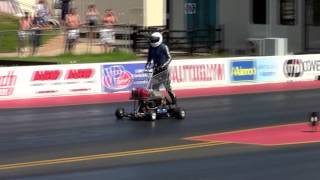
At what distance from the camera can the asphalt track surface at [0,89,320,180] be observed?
1084 centimetres

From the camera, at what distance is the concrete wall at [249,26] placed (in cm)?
3625

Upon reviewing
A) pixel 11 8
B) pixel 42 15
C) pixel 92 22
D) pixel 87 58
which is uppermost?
pixel 11 8

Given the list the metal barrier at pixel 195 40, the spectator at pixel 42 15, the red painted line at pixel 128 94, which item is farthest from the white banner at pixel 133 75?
the spectator at pixel 42 15

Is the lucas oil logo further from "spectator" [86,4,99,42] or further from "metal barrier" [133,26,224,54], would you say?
"metal barrier" [133,26,224,54]

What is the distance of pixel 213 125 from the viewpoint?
16.4 metres

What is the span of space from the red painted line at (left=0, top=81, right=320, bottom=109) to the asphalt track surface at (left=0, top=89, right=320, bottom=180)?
2070mm

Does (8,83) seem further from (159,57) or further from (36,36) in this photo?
(36,36)

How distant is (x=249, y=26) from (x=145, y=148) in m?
25.6

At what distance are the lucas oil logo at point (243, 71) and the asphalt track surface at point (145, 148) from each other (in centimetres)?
722

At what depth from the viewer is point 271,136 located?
14.4 meters

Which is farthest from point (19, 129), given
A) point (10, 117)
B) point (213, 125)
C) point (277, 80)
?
point (277, 80)

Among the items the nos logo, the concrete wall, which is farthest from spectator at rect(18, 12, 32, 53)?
the nos logo

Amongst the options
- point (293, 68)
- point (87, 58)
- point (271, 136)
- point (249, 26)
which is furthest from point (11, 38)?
point (271, 136)

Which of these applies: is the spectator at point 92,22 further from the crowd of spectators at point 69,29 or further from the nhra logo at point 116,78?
the nhra logo at point 116,78
